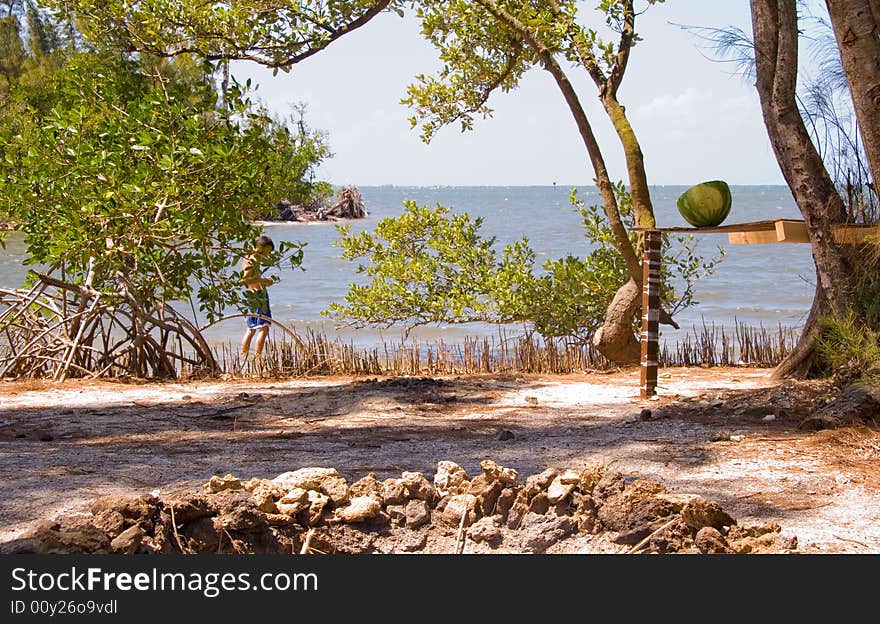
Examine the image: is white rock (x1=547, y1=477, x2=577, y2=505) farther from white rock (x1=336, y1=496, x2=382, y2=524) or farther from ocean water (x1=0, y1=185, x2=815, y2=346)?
ocean water (x1=0, y1=185, x2=815, y2=346)

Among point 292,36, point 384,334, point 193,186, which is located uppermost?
point 292,36

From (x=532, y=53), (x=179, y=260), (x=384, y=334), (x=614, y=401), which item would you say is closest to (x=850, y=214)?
(x=614, y=401)

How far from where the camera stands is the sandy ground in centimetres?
439

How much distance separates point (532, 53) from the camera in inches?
419

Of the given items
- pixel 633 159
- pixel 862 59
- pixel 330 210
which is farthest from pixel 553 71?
pixel 330 210

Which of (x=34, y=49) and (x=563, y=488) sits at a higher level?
(x=34, y=49)

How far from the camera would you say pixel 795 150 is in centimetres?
746

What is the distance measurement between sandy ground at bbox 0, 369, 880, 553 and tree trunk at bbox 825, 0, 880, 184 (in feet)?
5.56

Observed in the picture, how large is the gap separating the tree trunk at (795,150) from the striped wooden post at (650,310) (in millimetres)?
1129

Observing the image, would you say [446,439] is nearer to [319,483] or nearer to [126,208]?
[319,483]

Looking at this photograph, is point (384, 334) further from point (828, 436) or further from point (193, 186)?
point (828, 436)

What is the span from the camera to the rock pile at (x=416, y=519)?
3500mm

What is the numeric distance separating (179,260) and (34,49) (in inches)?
1559

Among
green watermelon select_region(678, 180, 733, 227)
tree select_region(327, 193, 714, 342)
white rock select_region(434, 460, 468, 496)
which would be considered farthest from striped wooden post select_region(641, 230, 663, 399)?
white rock select_region(434, 460, 468, 496)
